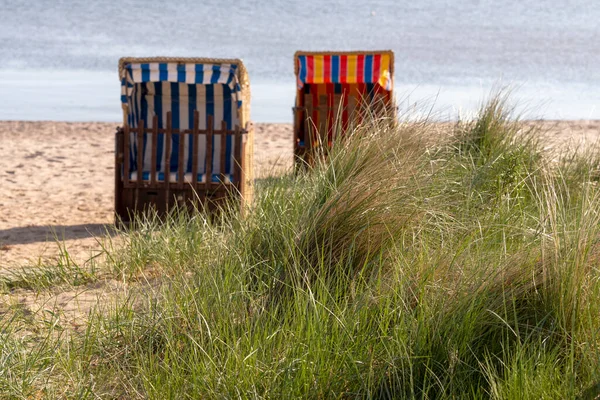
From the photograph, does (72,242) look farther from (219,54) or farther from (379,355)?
(219,54)

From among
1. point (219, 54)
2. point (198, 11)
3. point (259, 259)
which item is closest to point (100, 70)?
point (219, 54)

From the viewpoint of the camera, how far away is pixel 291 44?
28.3 metres

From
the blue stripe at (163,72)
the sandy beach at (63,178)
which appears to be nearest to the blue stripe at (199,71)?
the blue stripe at (163,72)

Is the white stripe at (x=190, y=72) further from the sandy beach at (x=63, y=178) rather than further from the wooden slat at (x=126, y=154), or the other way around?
the sandy beach at (x=63, y=178)

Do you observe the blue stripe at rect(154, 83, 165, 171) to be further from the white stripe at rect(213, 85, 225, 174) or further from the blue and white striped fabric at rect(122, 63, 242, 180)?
the white stripe at rect(213, 85, 225, 174)

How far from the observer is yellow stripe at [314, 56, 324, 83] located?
8.53m

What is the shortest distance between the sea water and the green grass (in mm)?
1823

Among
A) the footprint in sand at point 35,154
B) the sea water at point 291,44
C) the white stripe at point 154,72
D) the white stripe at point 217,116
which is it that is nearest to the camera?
the white stripe at point 154,72

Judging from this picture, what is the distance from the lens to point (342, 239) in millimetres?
3885

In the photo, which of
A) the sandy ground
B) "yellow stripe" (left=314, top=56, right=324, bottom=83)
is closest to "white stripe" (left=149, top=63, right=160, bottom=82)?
the sandy ground

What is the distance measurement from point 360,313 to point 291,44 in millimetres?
25620

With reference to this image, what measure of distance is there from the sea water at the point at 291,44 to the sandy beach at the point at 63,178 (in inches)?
72.5

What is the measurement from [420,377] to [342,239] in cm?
96

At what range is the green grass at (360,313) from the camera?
9.91 ft
